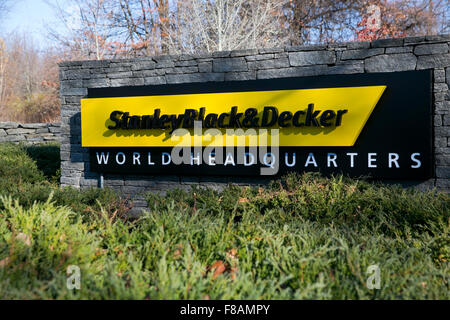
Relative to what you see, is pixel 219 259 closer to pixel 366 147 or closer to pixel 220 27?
pixel 366 147

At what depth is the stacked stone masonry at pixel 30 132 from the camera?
11.8 metres

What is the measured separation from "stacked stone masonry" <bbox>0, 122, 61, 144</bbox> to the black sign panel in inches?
266

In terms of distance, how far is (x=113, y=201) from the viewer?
5.03 meters

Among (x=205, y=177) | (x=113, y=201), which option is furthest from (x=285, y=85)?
(x=113, y=201)

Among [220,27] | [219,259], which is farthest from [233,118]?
[220,27]

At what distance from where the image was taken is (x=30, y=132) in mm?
11914

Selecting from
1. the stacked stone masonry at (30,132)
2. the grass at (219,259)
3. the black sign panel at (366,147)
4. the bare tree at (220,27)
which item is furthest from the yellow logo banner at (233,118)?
the bare tree at (220,27)

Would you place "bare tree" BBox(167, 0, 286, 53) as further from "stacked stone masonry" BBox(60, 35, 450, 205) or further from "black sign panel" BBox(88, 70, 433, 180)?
"black sign panel" BBox(88, 70, 433, 180)

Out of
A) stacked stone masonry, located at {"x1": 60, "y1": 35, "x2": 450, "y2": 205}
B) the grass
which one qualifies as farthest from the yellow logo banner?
the grass

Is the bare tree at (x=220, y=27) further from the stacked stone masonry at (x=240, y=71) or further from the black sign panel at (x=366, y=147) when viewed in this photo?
the black sign panel at (x=366, y=147)

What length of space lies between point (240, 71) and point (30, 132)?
8.31 metres
